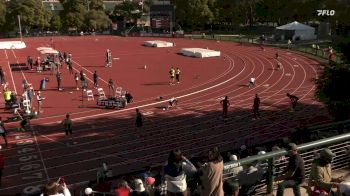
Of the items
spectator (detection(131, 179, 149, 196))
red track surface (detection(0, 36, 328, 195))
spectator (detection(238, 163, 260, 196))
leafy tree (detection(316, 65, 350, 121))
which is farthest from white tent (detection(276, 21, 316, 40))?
spectator (detection(131, 179, 149, 196))

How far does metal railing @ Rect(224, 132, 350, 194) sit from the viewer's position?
6.36 metres

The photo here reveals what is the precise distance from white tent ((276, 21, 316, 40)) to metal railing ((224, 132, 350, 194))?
55.3 metres

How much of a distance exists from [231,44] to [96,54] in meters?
21.6

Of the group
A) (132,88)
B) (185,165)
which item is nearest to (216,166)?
(185,165)

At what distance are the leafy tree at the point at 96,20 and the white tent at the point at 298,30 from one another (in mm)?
37988

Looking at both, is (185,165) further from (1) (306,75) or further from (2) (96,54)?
(2) (96,54)

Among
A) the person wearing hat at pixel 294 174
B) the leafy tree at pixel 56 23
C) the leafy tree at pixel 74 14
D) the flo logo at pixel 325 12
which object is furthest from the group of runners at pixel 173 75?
the leafy tree at pixel 56 23

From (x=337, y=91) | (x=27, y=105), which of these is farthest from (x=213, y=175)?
(x=27, y=105)

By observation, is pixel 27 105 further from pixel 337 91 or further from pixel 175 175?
pixel 175 175

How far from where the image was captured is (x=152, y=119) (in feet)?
76.2

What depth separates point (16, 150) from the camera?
18.5 meters

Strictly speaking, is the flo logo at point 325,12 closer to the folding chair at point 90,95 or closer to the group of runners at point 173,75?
the group of runners at point 173,75

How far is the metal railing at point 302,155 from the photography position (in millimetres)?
6355

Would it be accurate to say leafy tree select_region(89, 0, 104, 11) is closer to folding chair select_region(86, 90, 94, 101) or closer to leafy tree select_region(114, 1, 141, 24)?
leafy tree select_region(114, 1, 141, 24)
